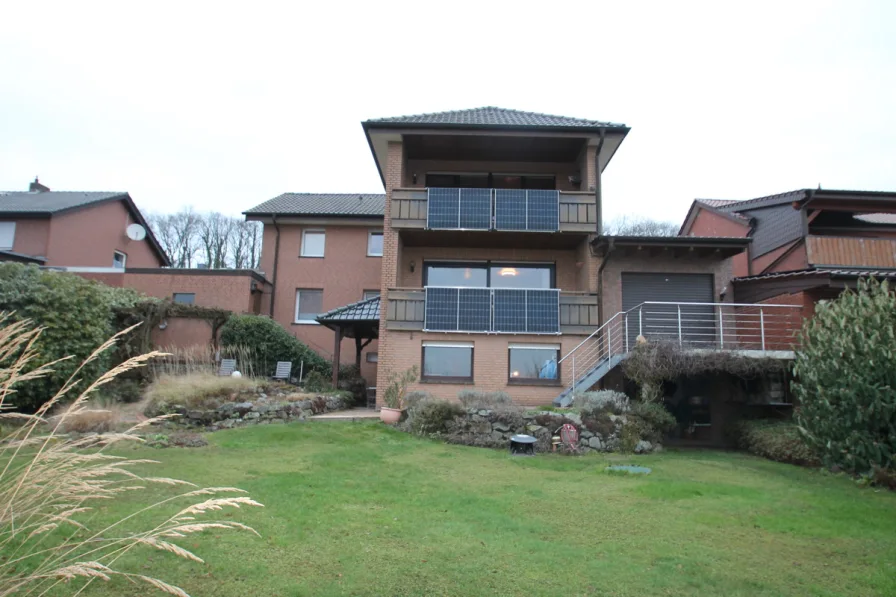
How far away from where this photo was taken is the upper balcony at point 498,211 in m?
16.5

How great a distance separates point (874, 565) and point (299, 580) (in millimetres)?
5353

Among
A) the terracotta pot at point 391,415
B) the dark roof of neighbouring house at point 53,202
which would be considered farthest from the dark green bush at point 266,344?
the dark roof of neighbouring house at point 53,202

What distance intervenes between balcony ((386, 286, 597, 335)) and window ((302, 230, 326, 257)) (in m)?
→ 9.74

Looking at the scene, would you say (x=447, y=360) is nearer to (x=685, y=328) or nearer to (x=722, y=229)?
(x=685, y=328)

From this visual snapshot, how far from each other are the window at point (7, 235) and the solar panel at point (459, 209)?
1913cm

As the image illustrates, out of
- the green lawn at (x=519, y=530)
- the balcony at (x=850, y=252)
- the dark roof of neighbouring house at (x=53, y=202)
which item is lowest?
the green lawn at (x=519, y=530)

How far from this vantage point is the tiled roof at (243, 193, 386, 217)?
24.3 meters

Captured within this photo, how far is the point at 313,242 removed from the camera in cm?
2489

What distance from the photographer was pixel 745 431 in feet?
44.1

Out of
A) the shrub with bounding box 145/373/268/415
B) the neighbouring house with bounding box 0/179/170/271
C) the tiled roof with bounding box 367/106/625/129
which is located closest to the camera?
the shrub with bounding box 145/373/268/415

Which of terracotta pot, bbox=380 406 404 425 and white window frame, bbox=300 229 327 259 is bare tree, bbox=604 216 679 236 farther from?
terracotta pot, bbox=380 406 404 425

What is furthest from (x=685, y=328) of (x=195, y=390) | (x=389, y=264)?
(x=195, y=390)

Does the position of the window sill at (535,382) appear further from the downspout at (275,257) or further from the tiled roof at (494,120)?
the downspout at (275,257)

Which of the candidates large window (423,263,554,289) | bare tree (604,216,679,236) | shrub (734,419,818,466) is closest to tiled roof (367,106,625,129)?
large window (423,263,554,289)
